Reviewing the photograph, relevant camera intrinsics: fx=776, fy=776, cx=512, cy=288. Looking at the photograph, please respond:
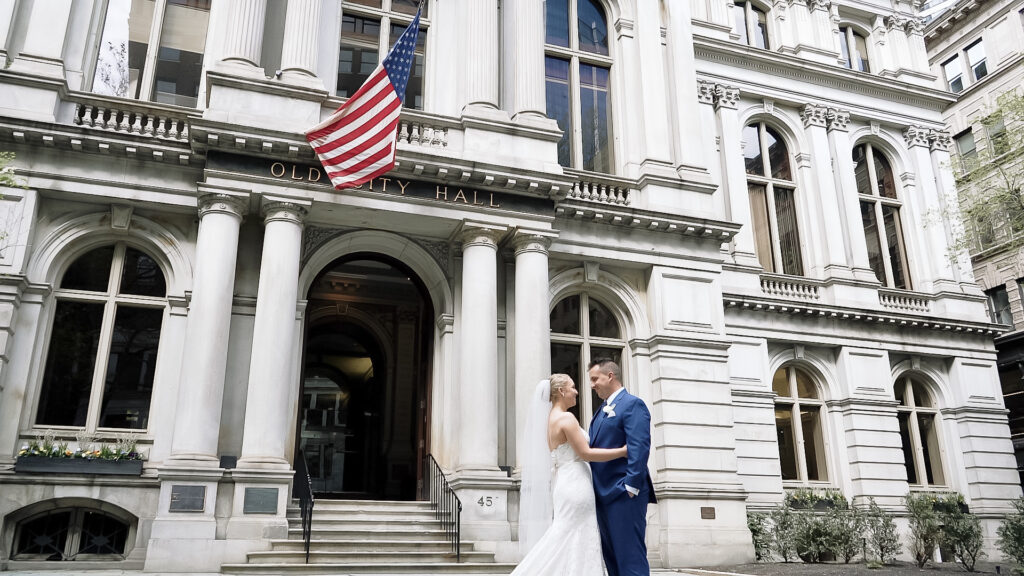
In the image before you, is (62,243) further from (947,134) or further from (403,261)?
(947,134)

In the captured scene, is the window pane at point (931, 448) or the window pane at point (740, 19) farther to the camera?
the window pane at point (740, 19)

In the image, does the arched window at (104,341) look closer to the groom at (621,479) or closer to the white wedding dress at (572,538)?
the white wedding dress at (572,538)

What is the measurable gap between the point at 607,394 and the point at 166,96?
44.7 ft

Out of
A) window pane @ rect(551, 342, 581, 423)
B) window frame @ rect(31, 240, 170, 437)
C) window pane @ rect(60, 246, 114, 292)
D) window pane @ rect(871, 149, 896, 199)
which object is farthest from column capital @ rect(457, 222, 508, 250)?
window pane @ rect(871, 149, 896, 199)

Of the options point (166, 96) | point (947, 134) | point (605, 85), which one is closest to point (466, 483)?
point (166, 96)

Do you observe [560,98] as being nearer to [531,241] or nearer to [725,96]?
[531,241]

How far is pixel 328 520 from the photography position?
547 inches

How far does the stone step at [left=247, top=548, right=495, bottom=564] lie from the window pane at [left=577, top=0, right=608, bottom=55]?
13683 millimetres

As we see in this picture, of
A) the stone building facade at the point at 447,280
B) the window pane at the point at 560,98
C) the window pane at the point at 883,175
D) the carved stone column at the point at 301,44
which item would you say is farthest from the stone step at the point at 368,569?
the window pane at the point at 883,175

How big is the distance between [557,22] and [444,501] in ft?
42.9

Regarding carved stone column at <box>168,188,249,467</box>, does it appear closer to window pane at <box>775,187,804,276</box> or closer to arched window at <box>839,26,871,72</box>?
window pane at <box>775,187,804,276</box>

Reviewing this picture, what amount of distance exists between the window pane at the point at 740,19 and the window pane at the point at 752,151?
318cm

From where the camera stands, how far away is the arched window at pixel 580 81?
20.1 meters

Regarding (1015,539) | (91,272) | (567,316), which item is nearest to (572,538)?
(1015,539)
